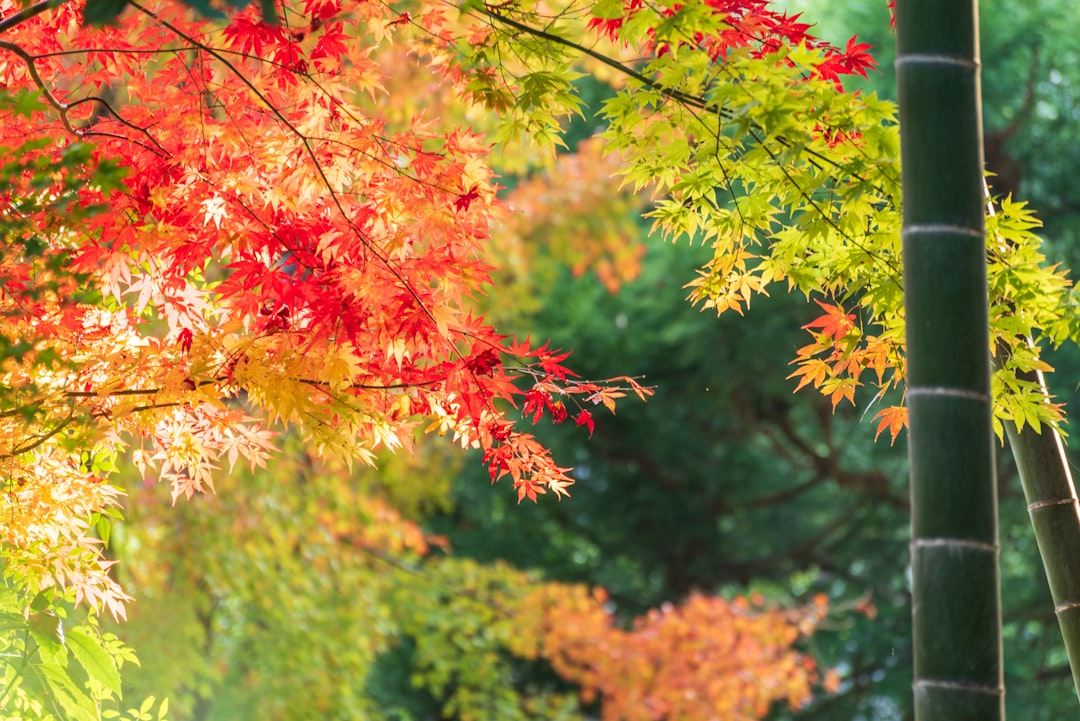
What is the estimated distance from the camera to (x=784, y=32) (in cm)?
248

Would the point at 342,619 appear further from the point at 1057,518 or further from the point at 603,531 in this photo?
the point at 1057,518

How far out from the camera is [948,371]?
1.66m

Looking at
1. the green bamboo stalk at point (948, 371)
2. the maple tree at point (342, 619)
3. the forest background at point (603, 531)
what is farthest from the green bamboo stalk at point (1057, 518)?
the maple tree at point (342, 619)

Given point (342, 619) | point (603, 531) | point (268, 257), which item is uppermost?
point (603, 531)

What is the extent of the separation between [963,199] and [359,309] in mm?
1237

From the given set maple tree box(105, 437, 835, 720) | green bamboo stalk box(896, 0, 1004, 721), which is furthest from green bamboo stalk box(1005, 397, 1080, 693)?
maple tree box(105, 437, 835, 720)

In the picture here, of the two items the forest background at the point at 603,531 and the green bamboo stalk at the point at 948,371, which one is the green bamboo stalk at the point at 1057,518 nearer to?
the green bamboo stalk at the point at 948,371

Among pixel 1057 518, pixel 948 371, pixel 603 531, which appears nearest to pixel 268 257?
pixel 948 371

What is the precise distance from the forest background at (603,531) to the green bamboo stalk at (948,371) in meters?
→ 5.18

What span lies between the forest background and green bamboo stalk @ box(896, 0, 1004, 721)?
17.0 ft

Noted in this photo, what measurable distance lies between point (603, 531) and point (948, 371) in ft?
31.7

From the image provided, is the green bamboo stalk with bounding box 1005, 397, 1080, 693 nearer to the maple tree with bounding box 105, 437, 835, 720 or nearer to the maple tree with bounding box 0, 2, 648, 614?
the maple tree with bounding box 0, 2, 648, 614

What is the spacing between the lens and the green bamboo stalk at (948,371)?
162cm

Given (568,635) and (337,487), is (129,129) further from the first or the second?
(568,635)
